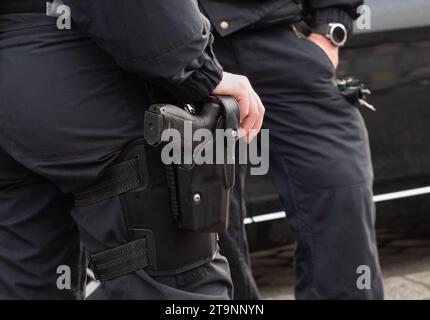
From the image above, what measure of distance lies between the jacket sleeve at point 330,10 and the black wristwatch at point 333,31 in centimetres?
1

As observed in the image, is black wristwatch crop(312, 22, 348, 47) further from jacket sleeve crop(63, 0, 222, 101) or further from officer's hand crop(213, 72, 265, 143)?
jacket sleeve crop(63, 0, 222, 101)

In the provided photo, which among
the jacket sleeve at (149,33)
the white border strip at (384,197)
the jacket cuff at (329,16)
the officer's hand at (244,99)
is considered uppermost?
the jacket sleeve at (149,33)

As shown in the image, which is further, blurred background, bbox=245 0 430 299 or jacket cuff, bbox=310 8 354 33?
blurred background, bbox=245 0 430 299

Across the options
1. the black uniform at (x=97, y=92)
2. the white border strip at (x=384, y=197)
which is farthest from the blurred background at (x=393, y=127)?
the black uniform at (x=97, y=92)

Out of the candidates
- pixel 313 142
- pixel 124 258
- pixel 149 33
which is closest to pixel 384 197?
pixel 313 142

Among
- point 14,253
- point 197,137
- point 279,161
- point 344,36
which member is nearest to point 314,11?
point 344,36

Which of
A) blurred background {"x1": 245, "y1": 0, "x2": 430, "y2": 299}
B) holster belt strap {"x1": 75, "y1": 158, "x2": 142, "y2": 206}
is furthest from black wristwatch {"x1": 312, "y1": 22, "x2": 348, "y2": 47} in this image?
holster belt strap {"x1": 75, "y1": 158, "x2": 142, "y2": 206}

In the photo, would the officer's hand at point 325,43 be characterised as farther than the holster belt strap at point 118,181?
Yes

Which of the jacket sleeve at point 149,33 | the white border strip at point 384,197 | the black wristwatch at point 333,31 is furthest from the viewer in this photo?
the white border strip at point 384,197

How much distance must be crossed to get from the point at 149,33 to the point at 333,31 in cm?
106

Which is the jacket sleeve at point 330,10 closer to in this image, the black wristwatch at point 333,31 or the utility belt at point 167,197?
the black wristwatch at point 333,31

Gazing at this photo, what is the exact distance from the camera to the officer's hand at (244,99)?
1.63 meters

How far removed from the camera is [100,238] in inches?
63.8

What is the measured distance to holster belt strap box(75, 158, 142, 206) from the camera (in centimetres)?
159
